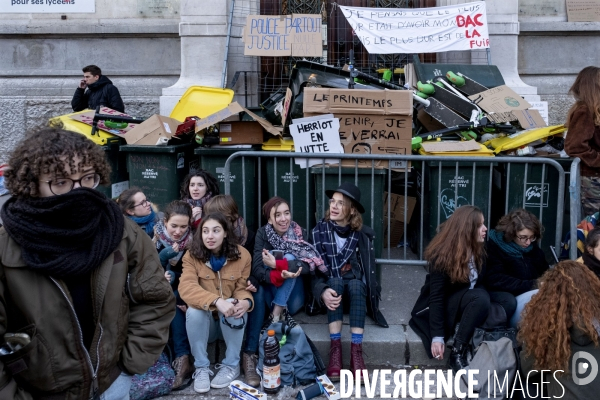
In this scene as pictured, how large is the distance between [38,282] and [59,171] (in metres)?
0.40

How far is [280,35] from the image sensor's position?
8.56 metres

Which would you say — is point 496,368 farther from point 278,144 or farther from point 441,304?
point 278,144

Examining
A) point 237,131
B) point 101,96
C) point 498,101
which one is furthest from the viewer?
point 101,96

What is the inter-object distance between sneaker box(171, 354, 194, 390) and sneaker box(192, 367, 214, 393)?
0.21 feet

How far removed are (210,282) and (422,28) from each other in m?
5.48

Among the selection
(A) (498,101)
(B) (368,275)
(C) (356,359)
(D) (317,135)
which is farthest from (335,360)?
(A) (498,101)

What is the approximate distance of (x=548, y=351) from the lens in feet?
11.9

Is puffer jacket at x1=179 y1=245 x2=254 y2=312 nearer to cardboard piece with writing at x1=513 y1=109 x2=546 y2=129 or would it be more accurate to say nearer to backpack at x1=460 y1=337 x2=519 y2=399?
backpack at x1=460 y1=337 x2=519 y2=399

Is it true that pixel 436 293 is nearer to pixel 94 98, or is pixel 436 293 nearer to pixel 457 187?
pixel 457 187

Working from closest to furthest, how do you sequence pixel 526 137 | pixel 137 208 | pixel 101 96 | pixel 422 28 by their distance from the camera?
pixel 137 208 → pixel 526 137 → pixel 101 96 → pixel 422 28

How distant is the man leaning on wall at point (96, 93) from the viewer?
855cm

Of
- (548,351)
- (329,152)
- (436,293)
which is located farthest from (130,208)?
(548,351)

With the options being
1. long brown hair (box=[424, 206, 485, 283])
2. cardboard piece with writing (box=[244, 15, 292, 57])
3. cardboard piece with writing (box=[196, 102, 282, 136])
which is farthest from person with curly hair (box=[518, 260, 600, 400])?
cardboard piece with writing (box=[244, 15, 292, 57])

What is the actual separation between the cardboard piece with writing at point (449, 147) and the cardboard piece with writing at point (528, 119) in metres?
1.33
